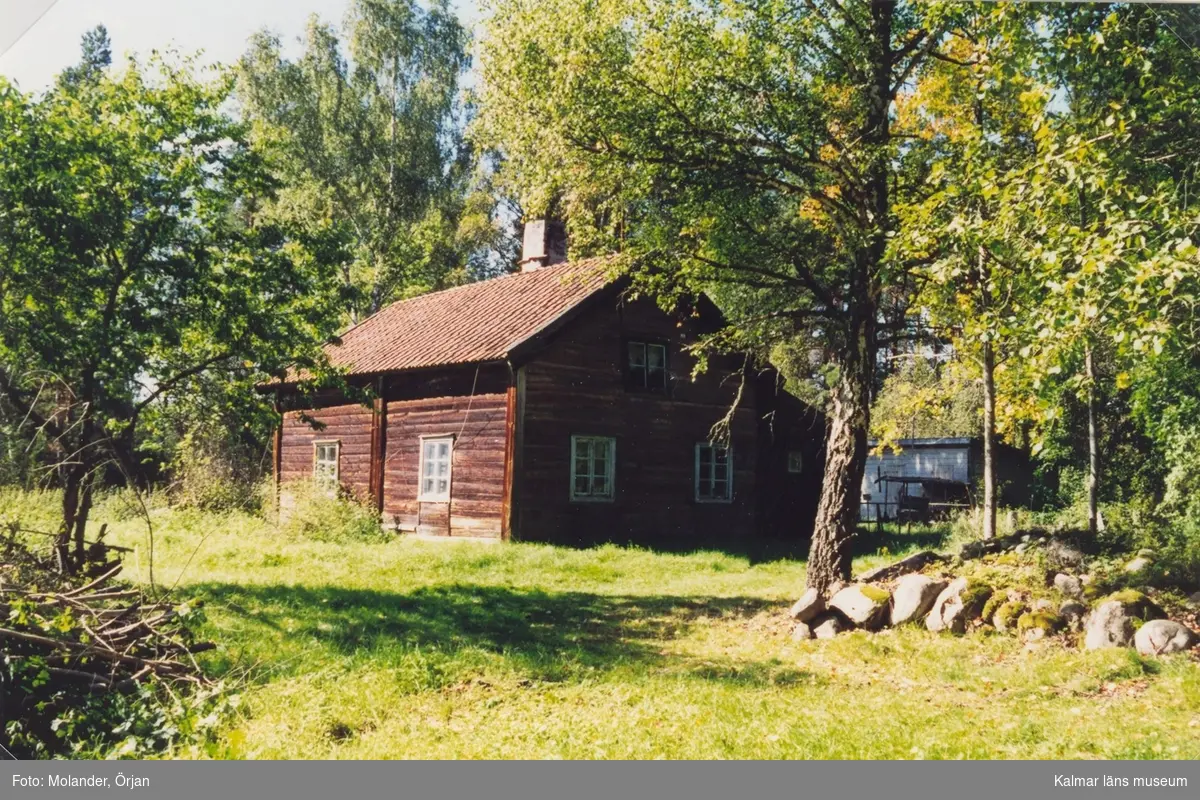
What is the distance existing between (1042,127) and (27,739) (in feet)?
18.9

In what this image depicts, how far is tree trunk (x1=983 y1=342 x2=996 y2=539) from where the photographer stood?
530 cm

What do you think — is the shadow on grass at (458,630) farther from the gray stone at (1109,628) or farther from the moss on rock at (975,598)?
the gray stone at (1109,628)

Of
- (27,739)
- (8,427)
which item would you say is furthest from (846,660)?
(8,427)

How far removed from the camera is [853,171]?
5941 millimetres

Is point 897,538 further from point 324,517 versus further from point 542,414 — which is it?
point 324,517

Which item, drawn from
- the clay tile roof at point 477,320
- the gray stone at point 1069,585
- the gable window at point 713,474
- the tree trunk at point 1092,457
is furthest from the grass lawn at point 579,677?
the gable window at point 713,474

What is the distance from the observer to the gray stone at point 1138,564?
5051 mm

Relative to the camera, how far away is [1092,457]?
4.89 metres

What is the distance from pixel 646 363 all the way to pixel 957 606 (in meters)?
5.44

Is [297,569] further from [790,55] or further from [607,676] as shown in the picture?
[790,55]

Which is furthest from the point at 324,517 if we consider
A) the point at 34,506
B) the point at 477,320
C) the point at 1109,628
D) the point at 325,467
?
the point at 1109,628

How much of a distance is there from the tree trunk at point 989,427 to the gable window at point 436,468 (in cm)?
536

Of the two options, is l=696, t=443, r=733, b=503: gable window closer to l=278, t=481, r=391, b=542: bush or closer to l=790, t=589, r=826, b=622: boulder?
l=278, t=481, r=391, b=542: bush

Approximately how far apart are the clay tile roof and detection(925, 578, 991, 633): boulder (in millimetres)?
3739
